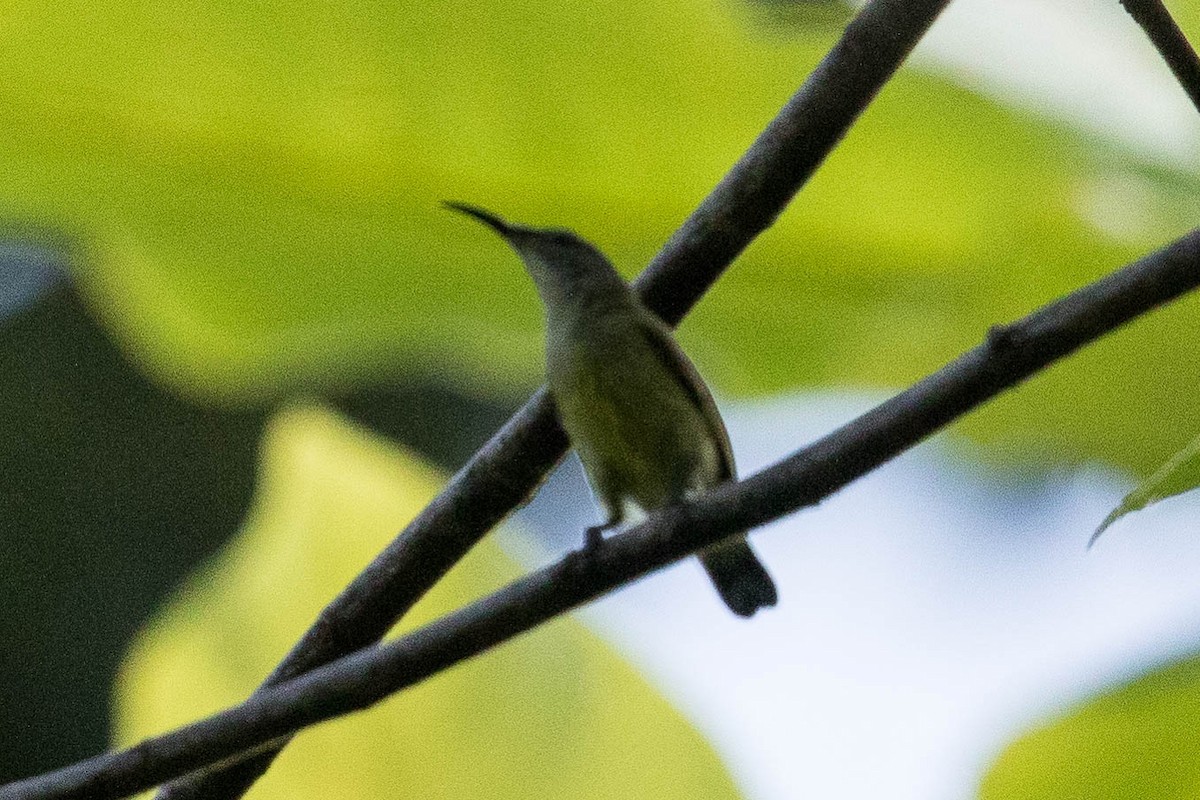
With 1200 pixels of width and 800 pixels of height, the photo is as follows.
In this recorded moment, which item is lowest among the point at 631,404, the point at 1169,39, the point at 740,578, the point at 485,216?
the point at 740,578

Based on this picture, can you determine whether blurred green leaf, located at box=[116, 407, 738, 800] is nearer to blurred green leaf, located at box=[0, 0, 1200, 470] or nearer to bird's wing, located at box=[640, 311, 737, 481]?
blurred green leaf, located at box=[0, 0, 1200, 470]

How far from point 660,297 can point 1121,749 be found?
0.69ft

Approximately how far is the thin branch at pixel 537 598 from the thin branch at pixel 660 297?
57 mm

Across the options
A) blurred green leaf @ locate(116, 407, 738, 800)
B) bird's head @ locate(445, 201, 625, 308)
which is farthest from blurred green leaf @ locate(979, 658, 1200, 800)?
bird's head @ locate(445, 201, 625, 308)

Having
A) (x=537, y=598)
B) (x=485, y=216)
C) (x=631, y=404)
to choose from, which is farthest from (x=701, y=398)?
(x=537, y=598)

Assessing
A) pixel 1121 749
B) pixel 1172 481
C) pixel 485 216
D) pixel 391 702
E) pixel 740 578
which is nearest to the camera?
pixel 1172 481

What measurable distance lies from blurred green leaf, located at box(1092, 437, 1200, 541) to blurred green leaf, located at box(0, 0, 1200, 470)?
0.94 feet

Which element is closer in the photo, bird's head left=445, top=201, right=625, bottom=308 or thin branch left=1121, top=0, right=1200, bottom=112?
thin branch left=1121, top=0, right=1200, bottom=112

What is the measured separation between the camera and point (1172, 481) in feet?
1.01

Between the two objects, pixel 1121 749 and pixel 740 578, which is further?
pixel 740 578

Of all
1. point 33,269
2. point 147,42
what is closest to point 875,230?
point 147,42

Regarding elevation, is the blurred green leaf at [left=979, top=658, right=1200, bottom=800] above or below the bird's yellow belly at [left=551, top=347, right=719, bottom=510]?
above

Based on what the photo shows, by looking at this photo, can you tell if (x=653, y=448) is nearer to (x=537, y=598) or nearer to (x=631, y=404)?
(x=631, y=404)

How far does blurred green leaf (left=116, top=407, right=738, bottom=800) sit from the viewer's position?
1.85ft
